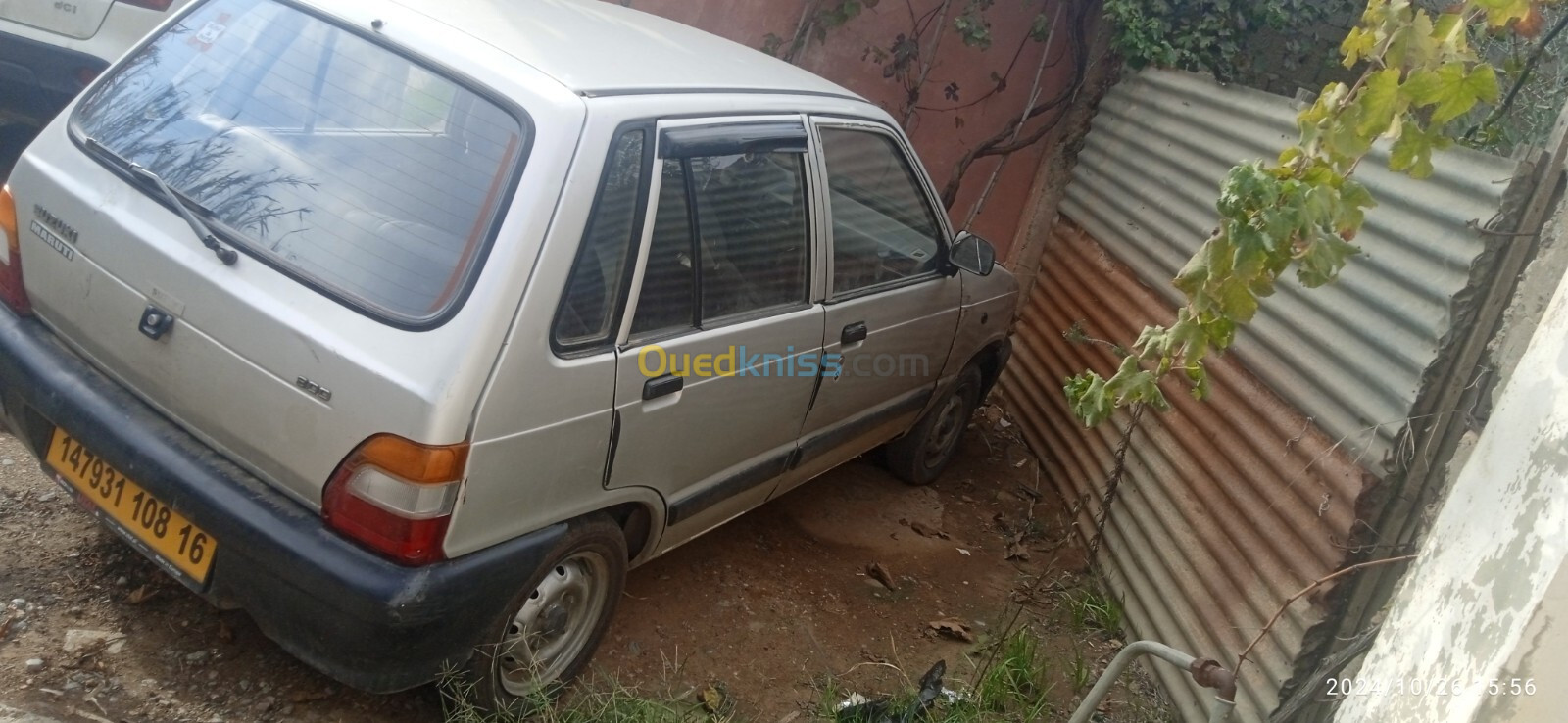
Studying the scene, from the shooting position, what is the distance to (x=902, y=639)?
3.81 metres

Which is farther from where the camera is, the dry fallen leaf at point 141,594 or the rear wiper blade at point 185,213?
the dry fallen leaf at point 141,594

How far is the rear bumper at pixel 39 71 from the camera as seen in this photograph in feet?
14.6

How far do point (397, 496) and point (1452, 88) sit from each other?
233 centimetres

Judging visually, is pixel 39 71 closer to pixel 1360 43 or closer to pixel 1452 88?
pixel 1360 43

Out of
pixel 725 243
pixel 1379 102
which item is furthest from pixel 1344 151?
pixel 725 243

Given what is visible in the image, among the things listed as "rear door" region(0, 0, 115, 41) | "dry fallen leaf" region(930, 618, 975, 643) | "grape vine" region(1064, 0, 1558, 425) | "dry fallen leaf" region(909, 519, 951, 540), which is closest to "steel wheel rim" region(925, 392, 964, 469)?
"dry fallen leaf" region(909, 519, 951, 540)

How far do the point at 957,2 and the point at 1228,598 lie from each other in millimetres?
4217

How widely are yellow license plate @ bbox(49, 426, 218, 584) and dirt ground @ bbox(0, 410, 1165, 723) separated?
1.34ft

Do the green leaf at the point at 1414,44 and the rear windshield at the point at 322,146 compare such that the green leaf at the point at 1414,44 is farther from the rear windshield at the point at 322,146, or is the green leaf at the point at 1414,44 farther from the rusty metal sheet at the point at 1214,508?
the rear windshield at the point at 322,146

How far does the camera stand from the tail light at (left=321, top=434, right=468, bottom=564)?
2.23 m

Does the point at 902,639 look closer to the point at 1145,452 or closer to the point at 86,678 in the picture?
the point at 1145,452

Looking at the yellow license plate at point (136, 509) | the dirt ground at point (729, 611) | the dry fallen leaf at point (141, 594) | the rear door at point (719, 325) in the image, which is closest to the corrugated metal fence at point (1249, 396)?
the dirt ground at point (729, 611)

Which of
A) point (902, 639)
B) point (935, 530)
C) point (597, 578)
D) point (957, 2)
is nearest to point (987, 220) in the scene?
point (957, 2)

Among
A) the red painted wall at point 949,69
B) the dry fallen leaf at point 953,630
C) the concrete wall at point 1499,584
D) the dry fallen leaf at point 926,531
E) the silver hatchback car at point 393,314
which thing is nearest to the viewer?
the concrete wall at point 1499,584
